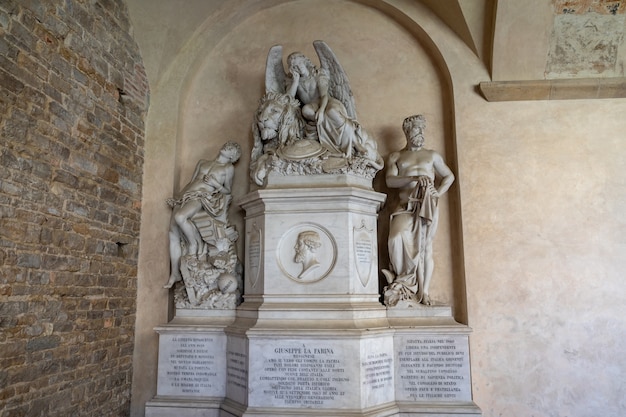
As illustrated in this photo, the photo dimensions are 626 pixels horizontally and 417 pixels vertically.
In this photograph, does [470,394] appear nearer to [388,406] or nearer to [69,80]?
[388,406]

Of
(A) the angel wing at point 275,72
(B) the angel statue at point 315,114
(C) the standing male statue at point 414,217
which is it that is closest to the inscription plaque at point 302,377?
(C) the standing male statue at point 414,217

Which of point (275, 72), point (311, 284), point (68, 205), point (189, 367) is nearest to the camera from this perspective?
point (68, 205)

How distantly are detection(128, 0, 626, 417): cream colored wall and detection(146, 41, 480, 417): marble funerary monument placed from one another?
0.41 metres

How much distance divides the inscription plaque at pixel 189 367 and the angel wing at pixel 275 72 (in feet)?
8.66

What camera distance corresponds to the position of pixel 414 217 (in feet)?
15.9

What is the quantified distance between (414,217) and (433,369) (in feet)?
4.69

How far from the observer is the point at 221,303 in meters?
4.80

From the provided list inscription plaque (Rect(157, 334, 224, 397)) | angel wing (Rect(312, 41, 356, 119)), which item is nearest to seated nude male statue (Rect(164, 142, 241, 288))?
inscription plaque (Rect(157, 334, 224, 397))

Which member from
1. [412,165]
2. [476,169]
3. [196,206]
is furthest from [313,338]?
[476,169]

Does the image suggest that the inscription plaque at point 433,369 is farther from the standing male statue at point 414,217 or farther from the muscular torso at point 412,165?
the muscular torso at point 412,165

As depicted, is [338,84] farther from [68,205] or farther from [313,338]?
[68,205]

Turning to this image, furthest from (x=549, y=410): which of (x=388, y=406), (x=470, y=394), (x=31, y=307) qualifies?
(x=31, y=307)

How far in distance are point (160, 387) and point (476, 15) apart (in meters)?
4.90

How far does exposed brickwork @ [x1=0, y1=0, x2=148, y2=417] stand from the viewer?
11.4 ft
